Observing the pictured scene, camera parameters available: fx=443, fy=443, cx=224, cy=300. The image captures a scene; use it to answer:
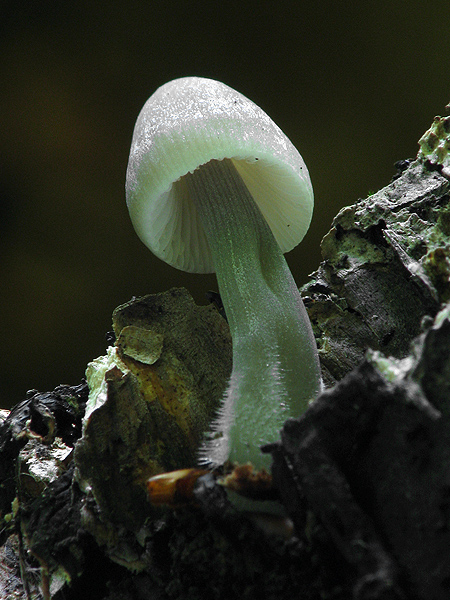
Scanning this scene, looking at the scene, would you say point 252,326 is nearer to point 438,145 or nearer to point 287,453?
point 287,453

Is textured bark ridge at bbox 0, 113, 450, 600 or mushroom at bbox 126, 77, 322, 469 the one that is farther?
mushroom at bbox 126, 77, 322, 469

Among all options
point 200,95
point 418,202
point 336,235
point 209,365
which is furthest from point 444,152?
point 209,365

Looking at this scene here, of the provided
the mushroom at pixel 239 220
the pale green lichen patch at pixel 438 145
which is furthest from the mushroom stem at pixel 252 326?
the pale green lichen patch at pixel 438 145

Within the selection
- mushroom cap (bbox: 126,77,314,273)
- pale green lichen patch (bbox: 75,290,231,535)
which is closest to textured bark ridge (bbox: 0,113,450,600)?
pale green lichen patch (bbox: 75,290,231,535)

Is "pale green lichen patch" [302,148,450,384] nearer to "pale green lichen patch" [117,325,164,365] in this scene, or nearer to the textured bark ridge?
the textured bark ridge

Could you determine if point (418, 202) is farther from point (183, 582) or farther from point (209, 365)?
point (183, 582)
